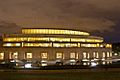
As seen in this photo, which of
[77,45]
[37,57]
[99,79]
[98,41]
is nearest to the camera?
[99,79]

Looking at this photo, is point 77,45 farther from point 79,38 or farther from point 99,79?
point 99,79

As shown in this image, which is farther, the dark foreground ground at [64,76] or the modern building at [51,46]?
the modern building at [51,46]

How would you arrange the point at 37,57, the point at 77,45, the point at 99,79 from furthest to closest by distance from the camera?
the point at 77,45
the point at 37,57
the point at 99,79

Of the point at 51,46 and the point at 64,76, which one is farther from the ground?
the point at 51,46

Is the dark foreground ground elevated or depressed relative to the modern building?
depressed

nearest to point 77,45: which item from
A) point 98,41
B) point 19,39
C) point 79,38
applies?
point 79,38

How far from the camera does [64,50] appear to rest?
14900 cm

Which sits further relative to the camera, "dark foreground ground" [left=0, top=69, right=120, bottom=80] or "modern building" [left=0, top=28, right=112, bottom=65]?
"modern building" [left=0, top=28, right=112, bottom=65]

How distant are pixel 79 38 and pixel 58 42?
11.3 m

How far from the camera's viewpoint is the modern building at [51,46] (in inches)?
5699

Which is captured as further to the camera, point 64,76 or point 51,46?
point 51,46

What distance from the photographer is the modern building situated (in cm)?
14475

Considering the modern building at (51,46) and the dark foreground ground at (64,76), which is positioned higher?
the modern building at (51,46)

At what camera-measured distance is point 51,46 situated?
150m
